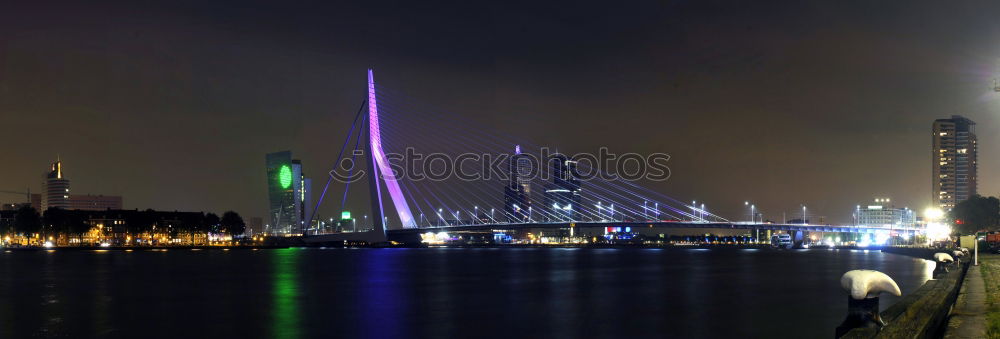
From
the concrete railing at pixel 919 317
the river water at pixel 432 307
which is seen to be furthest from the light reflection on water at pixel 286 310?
the concrete railing at pixel 919 317

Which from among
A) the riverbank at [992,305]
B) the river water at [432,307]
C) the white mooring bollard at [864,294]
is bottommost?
the river water at [432,307]

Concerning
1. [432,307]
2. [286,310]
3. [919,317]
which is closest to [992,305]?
[919,317]

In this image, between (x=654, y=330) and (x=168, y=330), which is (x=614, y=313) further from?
(x=168, y=330)

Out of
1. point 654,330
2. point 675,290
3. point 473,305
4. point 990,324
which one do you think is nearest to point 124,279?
point 473,305

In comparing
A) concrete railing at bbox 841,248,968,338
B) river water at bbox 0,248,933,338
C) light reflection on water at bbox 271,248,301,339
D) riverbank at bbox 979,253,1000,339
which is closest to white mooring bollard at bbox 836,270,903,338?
concrete railing at bbox 841,248,968,338

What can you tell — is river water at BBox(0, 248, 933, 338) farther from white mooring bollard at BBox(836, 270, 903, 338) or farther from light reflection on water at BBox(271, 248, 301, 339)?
white mooring bollard at BBox(836, 270, 903, 338)

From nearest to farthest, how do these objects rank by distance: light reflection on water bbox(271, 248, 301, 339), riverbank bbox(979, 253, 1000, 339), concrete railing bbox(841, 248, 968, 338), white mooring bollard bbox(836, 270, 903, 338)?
concrete railing bbox(841, 248, 968, 338)
white mooring bollard bbox(836, 270, 903, 338)
riverbank bbox(979, 253, 1000, 339)
light reflection on water bbox(271, 248, 301, 339)

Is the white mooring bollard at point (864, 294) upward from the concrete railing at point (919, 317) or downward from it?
upward

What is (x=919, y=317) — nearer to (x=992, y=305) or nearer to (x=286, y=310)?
(x=992, y=305)

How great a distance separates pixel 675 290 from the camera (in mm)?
37562

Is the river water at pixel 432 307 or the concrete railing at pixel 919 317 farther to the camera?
the river water at pixel 432 307

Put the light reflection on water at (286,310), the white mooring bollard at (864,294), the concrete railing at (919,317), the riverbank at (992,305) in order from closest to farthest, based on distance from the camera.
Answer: the concrete railing at (919,317) → the white mooring bollard at (864,294) → the riverbank at (992,305) → the light reflection on water at (286,310)

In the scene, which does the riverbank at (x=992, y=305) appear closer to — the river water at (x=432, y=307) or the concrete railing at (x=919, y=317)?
the concrete railing at (x=919, y=317)

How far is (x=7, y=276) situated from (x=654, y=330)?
46526 mm
